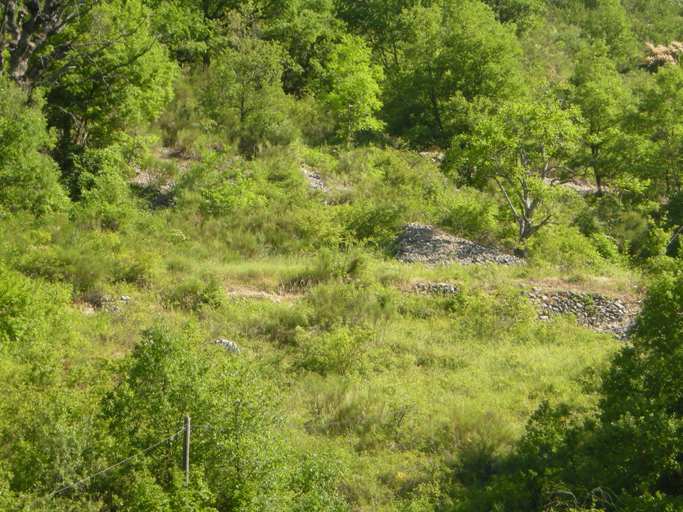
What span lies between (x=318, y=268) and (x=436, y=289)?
117 inches

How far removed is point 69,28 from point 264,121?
7267mm

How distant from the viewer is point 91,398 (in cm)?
947

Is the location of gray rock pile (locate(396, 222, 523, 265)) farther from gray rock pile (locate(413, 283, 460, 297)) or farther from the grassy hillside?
gray rock pile (locate(413, 283, 460, 297))

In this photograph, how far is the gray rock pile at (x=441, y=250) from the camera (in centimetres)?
1950

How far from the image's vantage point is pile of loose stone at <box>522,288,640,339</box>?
647 inches

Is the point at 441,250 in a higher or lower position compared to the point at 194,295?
higher

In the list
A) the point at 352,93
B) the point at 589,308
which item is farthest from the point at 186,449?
the point at 352,93

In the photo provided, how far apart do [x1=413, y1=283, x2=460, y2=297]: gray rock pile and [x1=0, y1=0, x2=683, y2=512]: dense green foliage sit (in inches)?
5.6

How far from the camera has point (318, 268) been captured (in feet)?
56.9

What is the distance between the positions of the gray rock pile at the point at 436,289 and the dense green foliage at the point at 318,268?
14cm

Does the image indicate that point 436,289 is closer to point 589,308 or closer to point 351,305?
point 351,305

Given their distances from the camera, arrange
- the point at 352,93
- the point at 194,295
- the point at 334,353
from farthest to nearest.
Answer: the point at 352,93 < the point at 194,295 < the point at 334,353

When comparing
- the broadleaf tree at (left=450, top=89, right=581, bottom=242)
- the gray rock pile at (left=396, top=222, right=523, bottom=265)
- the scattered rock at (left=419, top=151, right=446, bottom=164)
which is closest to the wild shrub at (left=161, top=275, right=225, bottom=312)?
the gray rock pile at (left=396, top=222, right=523, bottom=265)

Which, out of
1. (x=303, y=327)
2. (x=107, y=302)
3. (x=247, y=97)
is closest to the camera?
(x=303, y=327)
